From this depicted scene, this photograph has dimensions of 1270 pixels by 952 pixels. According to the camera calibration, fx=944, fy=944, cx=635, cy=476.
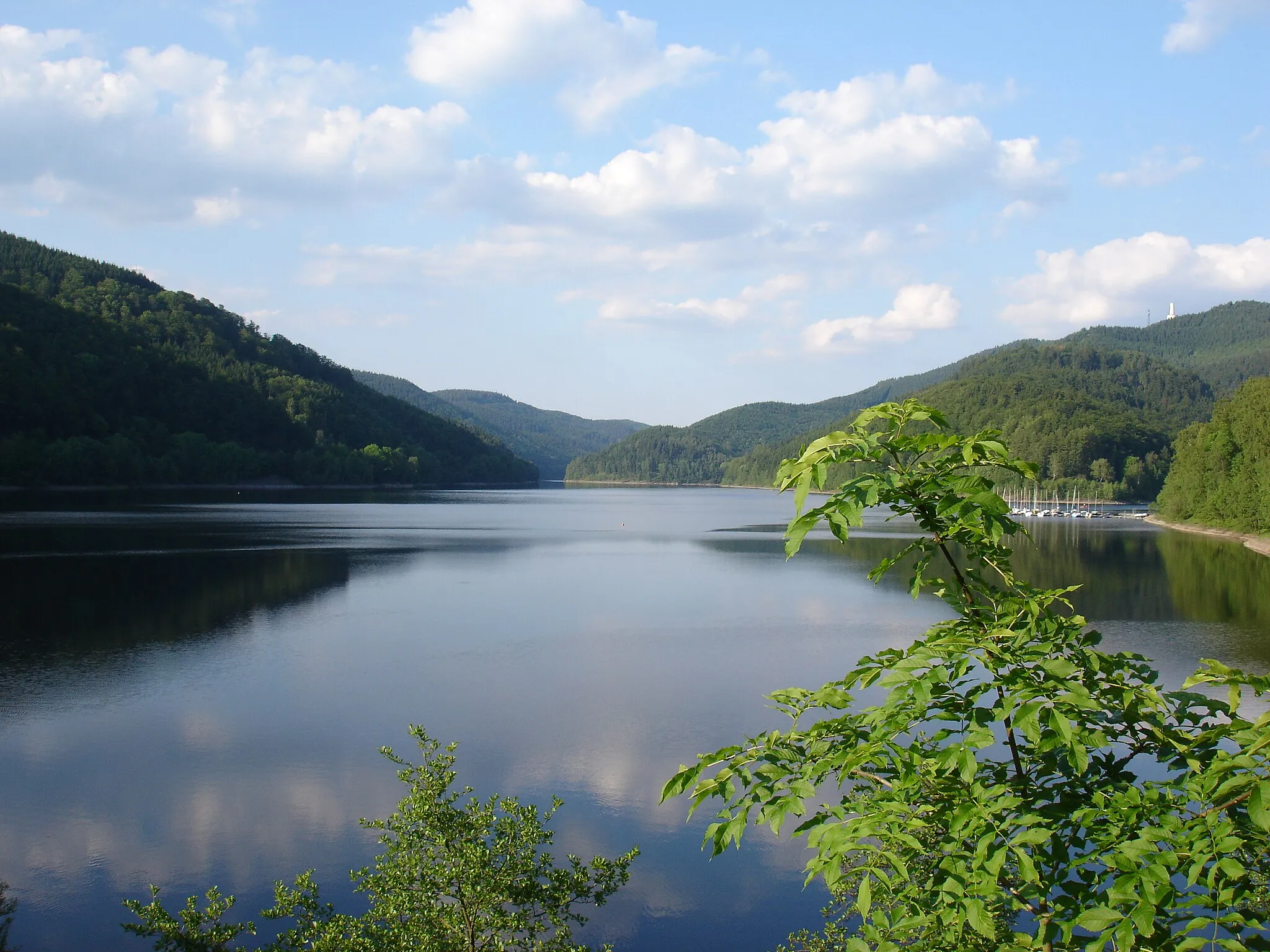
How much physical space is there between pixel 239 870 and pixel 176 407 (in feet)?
407

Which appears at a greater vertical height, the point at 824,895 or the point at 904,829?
the point at 904,829

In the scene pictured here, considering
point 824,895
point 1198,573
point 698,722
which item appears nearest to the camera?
point 824,895

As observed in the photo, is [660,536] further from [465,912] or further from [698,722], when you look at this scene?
[465,912]

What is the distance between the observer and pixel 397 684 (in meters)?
20.0

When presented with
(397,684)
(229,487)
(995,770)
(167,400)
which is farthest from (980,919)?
(167,400)

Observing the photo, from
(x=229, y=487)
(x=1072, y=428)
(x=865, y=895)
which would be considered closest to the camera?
(x=865, y=895)

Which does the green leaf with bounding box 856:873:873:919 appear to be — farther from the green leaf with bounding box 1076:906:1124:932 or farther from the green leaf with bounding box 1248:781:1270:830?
the green leaf with bounding box 1248:781:1270:830

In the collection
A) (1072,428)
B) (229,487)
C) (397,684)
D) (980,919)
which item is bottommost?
(397,684)

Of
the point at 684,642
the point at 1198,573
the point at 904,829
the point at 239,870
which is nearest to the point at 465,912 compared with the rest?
the point at 904,829

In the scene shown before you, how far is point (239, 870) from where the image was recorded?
36.1ft

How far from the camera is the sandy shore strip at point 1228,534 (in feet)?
171

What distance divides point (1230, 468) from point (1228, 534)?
6028 millimetres

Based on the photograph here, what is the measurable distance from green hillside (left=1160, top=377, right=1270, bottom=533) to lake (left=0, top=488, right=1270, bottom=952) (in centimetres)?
1260

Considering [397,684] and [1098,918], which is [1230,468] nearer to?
[397,684]
